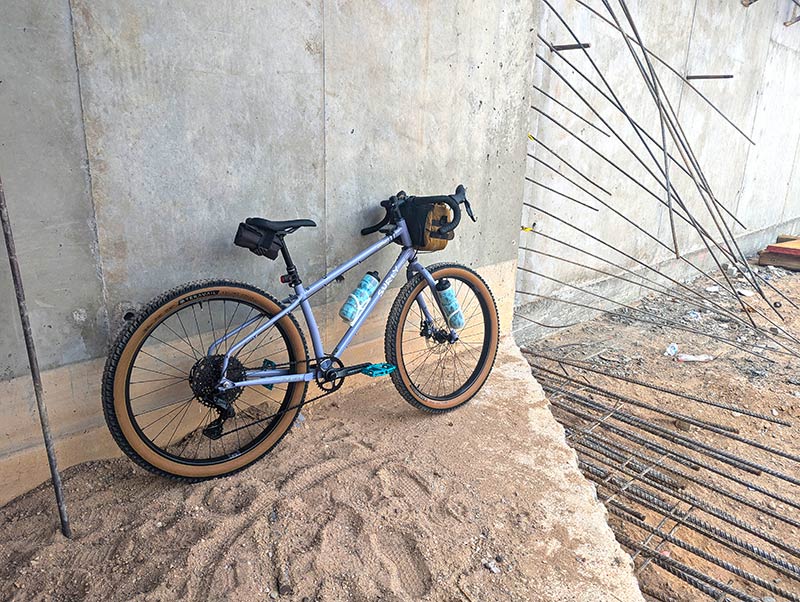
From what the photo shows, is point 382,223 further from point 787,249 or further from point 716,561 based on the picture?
point 787,249

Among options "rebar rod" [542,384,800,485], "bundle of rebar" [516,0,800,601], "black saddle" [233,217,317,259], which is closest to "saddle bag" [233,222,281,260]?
"black saddle" [233,217,317,259]

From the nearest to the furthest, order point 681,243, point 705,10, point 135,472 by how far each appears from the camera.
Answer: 1. point 135,472
2. point 705,10
3. point 681,243

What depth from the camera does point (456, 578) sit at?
1.92m

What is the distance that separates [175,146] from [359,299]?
109 centimetres

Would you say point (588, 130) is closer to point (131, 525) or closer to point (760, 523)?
point (760, 523)

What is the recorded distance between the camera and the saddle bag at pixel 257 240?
2.32 m

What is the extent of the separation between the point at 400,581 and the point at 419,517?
329mm

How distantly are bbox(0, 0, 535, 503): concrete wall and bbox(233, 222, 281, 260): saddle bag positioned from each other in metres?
0.21

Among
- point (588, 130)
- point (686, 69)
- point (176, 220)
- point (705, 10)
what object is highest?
point (705, 10)

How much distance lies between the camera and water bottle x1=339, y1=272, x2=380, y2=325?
8.97ft

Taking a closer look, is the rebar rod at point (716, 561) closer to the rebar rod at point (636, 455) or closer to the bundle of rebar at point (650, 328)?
the bundle of rebar at point (650, 328)

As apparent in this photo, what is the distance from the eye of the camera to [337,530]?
82.9 inches

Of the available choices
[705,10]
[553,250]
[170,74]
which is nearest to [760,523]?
[553,250]

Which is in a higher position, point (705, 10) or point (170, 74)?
point (705, 10)
